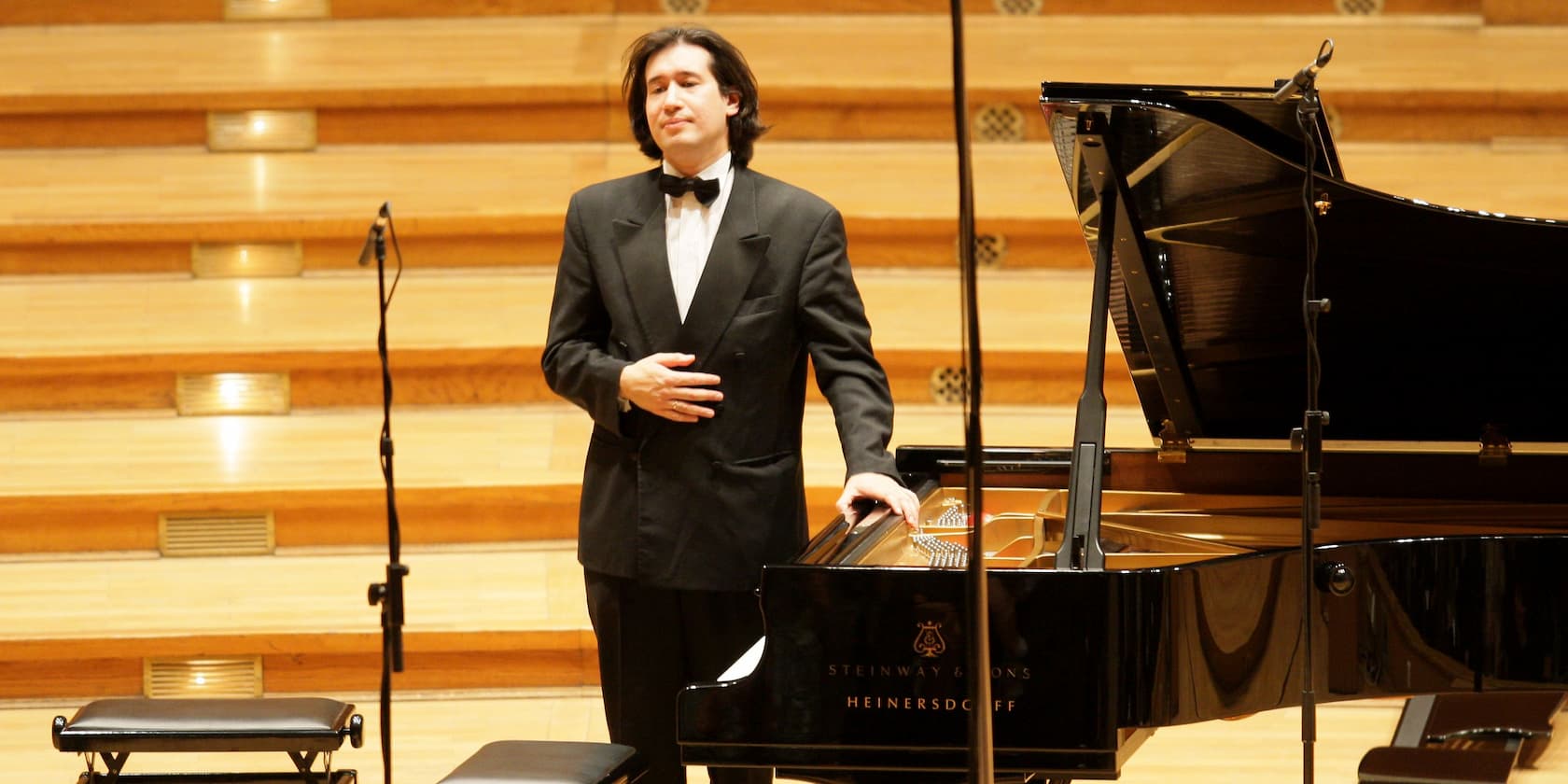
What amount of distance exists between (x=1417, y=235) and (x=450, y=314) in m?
2.57

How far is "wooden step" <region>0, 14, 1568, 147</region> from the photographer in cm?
443

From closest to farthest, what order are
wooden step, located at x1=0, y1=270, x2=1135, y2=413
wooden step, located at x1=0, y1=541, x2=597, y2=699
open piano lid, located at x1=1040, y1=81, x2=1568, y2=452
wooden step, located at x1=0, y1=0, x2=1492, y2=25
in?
open piano lid, located at x1=1040, y1=81, x2=1568, y2=452 → wooden step, located at x1=0, y1=541, x2=597, y2=699 → wooden step, located at x1=0, y1=270, x2=1135, y2=413 → wooden step, located at x1=0, y1=0, x2=1492, y2=25

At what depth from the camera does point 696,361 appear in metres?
2.20

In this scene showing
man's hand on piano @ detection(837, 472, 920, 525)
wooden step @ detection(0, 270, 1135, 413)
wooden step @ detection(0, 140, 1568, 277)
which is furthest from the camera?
wooden step @ detection(0, 140, 1568, 277)

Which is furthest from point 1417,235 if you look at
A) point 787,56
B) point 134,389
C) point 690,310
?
point 134,389

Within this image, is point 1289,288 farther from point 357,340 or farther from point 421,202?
point 421,202

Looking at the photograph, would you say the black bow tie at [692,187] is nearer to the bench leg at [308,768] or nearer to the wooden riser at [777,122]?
the bench leg at [308,768]

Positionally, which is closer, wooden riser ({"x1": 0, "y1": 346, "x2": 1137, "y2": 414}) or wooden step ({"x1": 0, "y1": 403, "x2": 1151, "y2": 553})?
wooden step ({"x1": 0, "y1": 403, "x2": 1151, "y2": 553})

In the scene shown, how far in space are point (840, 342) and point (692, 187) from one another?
284 mm

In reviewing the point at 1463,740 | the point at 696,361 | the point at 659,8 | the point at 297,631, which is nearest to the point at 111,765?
the point at 297,631

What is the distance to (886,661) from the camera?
5.77 feet

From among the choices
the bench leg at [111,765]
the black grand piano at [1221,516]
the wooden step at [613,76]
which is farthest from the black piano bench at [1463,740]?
the bench leg at [111,765]

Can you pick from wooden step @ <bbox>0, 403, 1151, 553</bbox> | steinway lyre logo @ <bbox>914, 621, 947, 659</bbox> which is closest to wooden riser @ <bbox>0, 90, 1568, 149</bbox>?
wooden step @ <bbox>0, 403, 1151, 553</bbox>

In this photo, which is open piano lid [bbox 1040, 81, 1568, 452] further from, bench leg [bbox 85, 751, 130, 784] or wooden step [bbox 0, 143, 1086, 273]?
wooden step [bbox 0, 143, 1086, 273]
